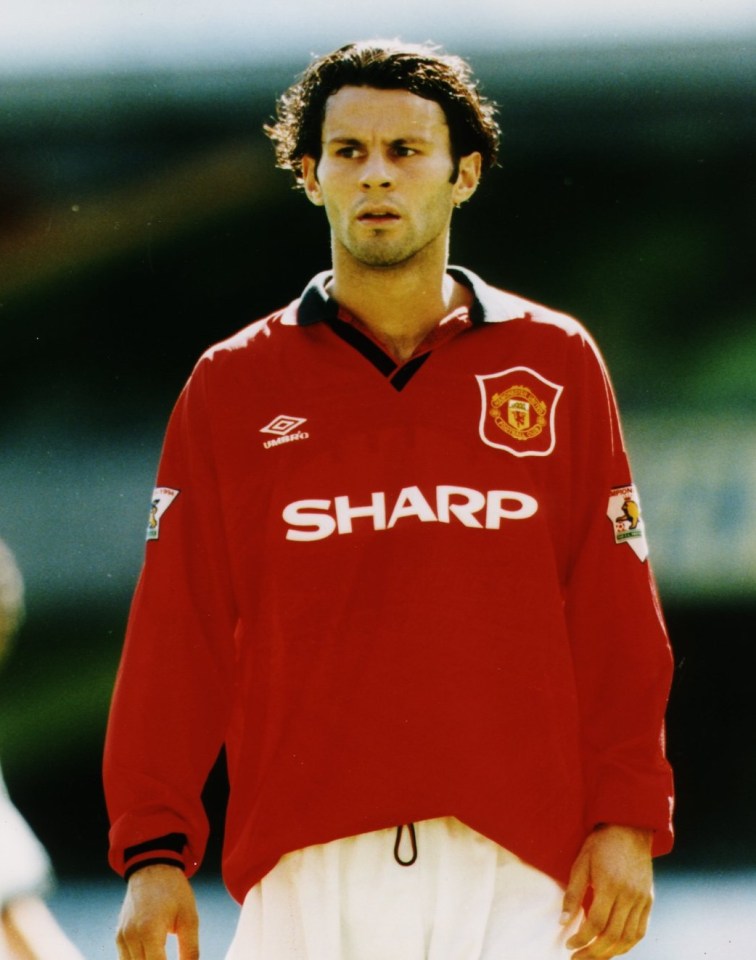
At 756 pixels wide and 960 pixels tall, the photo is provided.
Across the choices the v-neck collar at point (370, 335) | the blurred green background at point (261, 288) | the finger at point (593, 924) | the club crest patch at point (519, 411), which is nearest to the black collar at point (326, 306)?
the v-neck collar at point (370, 335)

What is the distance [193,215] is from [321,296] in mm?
1791

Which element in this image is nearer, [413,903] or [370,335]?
[413,903]

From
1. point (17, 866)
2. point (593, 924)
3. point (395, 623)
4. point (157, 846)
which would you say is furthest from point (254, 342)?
point (593, 924)

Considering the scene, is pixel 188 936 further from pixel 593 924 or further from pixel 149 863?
pixel 593 924

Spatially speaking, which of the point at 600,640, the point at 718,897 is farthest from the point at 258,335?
the point at 718,897

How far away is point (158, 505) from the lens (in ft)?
7.50

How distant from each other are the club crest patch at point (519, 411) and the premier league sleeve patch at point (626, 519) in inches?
4.9

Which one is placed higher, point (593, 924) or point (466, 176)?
point (466, 176)

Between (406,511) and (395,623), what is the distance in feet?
0.51

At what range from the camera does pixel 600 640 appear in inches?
87.5

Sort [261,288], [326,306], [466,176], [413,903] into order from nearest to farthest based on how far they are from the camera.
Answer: [413,903]
[326,306]
[466,176]
[261,288]

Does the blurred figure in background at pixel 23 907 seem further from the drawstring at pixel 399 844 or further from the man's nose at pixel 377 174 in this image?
the man's nose at pixel 377 174

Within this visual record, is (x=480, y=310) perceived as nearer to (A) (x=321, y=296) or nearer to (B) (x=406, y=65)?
(A) (x=321, y=296)

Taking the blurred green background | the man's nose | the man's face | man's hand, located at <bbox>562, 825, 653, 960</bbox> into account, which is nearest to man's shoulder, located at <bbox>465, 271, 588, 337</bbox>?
the man's face
